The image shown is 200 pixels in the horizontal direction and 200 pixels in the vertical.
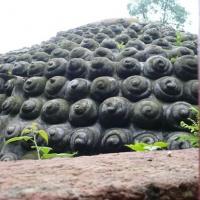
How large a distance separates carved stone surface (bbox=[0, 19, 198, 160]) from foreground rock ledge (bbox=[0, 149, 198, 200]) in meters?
1.65

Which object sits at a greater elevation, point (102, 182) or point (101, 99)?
point (102, 182)

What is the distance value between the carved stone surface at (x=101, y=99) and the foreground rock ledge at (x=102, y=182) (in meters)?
1.65

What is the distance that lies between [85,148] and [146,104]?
0.59m

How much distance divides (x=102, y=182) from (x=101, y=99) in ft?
7.49

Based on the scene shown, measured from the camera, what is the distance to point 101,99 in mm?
3084

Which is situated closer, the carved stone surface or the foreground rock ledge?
the foreground rock ledge

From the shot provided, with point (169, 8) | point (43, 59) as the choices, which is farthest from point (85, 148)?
point (169, 8)

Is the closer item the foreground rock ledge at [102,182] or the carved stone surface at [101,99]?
the foreground rock ledge at [102,182]

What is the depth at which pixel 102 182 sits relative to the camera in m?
0.81

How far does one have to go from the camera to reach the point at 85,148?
2.78 m

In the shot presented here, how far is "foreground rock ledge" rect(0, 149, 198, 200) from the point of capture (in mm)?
729

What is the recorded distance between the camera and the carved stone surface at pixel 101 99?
9.26 ft

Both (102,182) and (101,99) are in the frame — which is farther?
(101,99)

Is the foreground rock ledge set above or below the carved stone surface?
above
